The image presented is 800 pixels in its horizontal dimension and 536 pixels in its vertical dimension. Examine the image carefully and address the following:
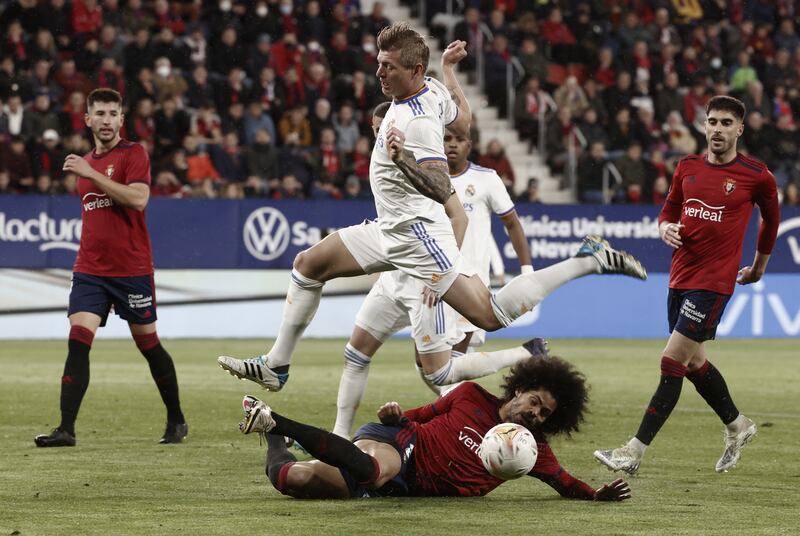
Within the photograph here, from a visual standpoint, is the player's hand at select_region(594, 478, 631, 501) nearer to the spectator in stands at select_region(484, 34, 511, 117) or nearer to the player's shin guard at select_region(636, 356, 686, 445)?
the player's shin guard at select_region(636, 356, 686, 445)

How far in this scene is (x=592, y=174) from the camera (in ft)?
79.0

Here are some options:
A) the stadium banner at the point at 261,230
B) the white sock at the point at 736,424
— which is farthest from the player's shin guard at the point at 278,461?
the stadium banner at the point at 261,230

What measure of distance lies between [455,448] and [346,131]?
16187 mm

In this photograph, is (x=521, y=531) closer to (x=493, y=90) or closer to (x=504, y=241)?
(x=504, y=241)

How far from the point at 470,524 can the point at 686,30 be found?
24.1 meters

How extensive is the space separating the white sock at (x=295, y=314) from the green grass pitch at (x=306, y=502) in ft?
2.21

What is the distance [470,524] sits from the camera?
6.25 m

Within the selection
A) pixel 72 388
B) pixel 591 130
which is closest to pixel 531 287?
pixel 72 388

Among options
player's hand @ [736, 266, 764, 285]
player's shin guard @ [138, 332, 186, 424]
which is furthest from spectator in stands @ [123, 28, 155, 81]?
player's hand @ [736, 266, 764, 285]

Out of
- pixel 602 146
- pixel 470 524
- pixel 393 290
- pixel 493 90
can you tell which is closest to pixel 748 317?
pixel 602 146

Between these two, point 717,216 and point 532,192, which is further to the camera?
point 532,192

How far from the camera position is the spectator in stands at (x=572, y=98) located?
25422mm

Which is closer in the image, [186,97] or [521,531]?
[521,531]

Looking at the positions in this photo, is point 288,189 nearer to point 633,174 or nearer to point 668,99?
point 633,174
